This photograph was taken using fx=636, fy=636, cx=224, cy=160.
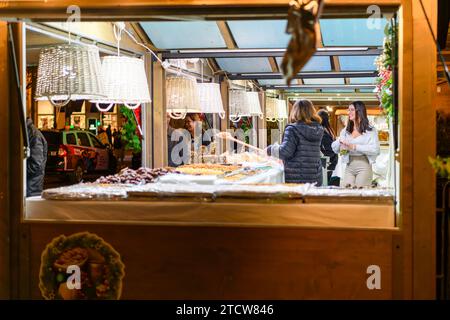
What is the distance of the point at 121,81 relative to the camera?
19.2ft

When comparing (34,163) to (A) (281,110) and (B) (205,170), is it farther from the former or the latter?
(A) (281,110)

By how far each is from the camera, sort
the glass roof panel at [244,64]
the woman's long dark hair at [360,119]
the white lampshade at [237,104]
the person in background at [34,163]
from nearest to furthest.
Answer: the person in background at [34,163], the woman's long dark hair at [360,119], the glass roof panel at [244,64], the white lampshade at [237,104]

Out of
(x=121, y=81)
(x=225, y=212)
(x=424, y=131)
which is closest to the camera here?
(x=424, y=131)

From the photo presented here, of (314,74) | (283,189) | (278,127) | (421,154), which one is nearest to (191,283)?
(283,189)

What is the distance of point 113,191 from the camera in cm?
470

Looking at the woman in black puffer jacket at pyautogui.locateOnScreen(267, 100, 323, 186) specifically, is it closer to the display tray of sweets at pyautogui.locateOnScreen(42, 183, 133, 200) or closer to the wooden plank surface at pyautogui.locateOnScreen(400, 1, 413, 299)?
the display tray of sweets at pyautogui.locateOnScreen(42, 183, 133, 200)

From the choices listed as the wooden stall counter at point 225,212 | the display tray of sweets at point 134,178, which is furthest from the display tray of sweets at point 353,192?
the display tray of sweets at point 134,178

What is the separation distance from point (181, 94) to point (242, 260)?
3.55 m

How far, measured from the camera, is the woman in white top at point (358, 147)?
7453 mm

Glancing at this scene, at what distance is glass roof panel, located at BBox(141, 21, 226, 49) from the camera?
6.57 m

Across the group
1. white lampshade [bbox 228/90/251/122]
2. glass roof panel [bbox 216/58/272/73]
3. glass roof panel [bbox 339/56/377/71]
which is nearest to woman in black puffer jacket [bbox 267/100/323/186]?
glass roof panel [bbox 339/56/377/71]

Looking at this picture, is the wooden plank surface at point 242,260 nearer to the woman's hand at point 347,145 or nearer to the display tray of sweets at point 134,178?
the display tray of sweets at point 134,178

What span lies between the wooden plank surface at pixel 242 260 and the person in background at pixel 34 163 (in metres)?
1.89

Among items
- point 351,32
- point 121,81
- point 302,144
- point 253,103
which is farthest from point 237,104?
point 121,81
